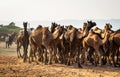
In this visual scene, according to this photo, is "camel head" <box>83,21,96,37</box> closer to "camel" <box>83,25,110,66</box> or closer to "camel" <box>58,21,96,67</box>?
"camel" <box>58,21,96,67</box>

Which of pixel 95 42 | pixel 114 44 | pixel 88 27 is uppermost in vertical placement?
pixel 88 27

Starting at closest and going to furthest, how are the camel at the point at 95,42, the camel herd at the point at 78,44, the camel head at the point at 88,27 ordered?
the camel at the point at 95,42
the camel herd at the point at 78,44
the camel head at the point at 88,27

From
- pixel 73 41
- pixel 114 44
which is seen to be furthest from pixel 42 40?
pixel 114 44

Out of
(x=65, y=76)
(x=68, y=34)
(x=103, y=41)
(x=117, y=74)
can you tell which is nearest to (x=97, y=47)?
(x=103, y=41)

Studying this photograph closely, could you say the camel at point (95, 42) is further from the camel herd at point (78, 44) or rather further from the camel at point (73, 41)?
the camel at point (73, 41)

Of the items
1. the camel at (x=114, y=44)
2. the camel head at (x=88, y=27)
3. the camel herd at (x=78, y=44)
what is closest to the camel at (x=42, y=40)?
the camel herd at (x=78, y=44)

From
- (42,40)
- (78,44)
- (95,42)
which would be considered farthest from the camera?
(42,40)

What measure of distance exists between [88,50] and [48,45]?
2.93m

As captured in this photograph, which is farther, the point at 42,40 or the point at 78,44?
the point at 42,40

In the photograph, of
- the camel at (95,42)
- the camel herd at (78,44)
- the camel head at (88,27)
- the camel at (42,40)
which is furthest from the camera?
the camel at (42,40)

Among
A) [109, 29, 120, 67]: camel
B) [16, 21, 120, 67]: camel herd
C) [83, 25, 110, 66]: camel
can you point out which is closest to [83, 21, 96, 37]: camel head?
[16, 21, 120, 67]: camel herd

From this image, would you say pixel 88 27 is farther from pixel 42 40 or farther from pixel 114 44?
pixel 42 40

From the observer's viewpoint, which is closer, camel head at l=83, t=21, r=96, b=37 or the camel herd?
the camel herd

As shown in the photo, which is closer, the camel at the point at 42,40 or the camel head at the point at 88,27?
the camel head at the point at 88,27
